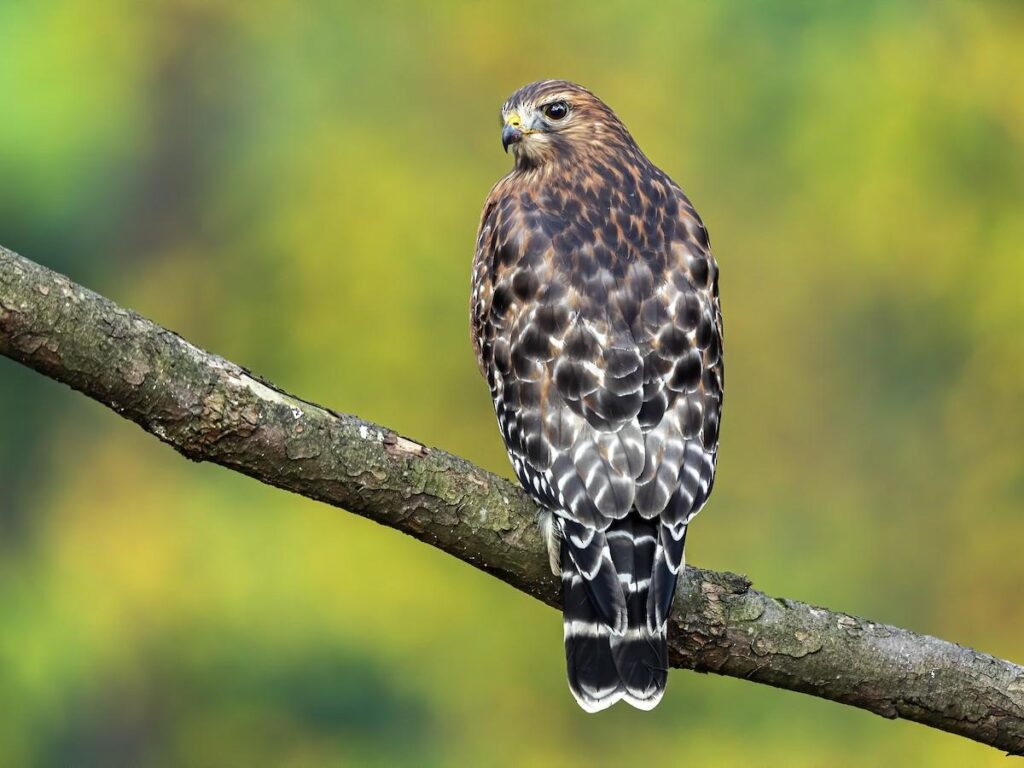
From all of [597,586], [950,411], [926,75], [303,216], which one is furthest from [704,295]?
[926,75]

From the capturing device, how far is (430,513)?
2.95 meters

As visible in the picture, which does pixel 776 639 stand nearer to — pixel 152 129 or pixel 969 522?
pixel 969 522

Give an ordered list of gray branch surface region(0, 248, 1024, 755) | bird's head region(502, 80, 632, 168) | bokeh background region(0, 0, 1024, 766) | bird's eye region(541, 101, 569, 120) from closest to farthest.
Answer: gray branch surface region(0, 248, 1024, 755), bird's head region(502, 80, 632, 168), bird's eye region(541, 101, 569, 120), bokeh background region(0, 0, 1024, 766)

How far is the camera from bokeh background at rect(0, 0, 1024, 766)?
9.30 metres

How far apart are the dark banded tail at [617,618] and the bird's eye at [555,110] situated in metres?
1.56

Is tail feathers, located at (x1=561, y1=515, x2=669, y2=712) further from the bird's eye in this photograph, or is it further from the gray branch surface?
the bird's eye

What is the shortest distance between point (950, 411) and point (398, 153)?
13.3 feet

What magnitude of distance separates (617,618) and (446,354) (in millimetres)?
6321

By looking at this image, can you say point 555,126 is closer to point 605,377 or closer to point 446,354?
point 605,377

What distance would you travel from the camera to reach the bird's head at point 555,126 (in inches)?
163

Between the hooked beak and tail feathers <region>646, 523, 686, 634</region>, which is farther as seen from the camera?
the hooked beak

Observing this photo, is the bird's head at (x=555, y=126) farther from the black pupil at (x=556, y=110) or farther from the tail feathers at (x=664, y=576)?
the tail feathers at (x=664, y=576)

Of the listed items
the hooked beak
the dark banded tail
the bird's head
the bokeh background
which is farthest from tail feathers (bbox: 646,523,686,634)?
the bokeh background

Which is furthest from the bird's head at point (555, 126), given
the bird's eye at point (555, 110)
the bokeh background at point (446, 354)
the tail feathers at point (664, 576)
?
the bokeh background at point (446, 354)
